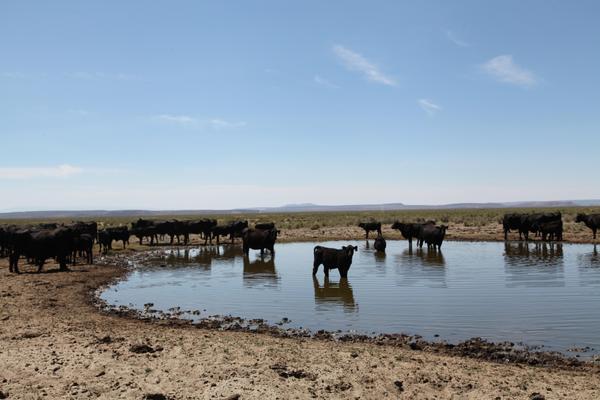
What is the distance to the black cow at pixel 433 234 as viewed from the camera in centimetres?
2880

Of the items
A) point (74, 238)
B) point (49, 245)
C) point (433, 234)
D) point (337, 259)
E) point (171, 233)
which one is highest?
point (74, 238)

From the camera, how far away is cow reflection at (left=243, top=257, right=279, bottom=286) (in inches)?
727

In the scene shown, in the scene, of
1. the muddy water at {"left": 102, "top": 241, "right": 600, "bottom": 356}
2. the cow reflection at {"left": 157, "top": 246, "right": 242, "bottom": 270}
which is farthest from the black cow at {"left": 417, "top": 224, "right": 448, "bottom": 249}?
the cow reflection at {"left": 157, "top": 246, "right": 242, "bottom": 270}

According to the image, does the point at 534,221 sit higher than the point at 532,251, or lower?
higher

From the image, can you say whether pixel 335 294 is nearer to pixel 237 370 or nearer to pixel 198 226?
pixel 237 370

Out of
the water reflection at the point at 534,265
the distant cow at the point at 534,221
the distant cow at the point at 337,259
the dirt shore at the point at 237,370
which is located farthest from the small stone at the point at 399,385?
the distant cow at the point at 534,221

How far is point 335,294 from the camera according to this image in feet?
51.5

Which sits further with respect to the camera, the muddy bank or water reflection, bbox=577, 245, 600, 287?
water reflection, bbox=577, 245, 600, 287

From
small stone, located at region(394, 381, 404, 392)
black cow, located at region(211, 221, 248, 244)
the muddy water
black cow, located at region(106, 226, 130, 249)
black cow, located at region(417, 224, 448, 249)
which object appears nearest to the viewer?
small stone, located at region(394, 381, 404, 392)

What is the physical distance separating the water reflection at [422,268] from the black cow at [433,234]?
1.68ft

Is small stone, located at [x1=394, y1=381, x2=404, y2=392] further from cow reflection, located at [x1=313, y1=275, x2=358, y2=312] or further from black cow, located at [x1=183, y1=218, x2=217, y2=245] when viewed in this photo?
black cow, located at [x1=183, y1=218, x2=217, y2=245]

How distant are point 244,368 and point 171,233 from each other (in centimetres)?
3013

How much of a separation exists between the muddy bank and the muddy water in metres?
1.68

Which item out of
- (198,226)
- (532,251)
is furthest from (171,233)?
(532,251)
